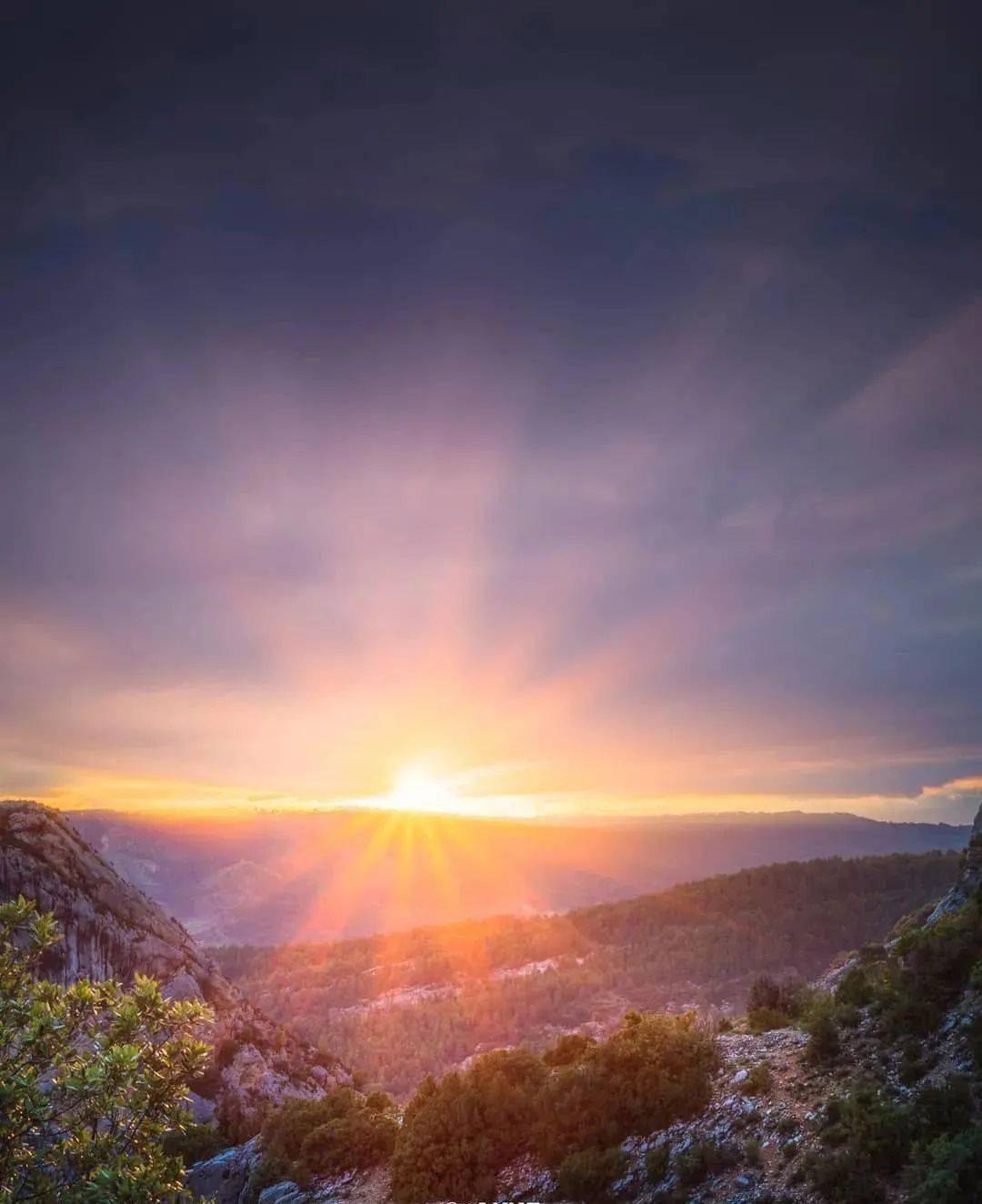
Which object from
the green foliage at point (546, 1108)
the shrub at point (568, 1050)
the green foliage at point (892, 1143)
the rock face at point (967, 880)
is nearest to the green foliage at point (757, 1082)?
the green foliage at point (546, 1108)

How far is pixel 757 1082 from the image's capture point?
17.7m

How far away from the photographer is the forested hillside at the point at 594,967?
2687 inches

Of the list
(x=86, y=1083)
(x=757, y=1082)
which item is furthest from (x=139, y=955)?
(x=757, y=1082)

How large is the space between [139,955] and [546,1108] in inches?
738

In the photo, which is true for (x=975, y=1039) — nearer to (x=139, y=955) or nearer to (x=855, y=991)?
(x=855, y=991)

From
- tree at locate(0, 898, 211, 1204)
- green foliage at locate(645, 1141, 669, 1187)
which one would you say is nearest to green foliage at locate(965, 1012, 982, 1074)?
green foliage at locate(645, 1141, 669, 1187)

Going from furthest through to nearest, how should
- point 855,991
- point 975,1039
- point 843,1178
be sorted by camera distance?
point 855,991 < point 975,1039 < point 843,1178

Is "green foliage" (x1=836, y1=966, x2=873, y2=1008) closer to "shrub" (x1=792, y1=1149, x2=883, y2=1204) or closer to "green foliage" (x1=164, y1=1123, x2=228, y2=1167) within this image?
"shrub" (x1=792, y1=1149, x2=883, y2=1204)

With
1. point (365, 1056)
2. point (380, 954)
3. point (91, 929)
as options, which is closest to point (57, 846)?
point (91, 929)

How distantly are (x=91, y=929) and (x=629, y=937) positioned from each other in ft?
262

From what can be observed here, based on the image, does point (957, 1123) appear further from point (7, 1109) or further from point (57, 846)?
point (57, 846)

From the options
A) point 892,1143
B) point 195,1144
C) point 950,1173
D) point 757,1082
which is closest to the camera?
point 950,1173

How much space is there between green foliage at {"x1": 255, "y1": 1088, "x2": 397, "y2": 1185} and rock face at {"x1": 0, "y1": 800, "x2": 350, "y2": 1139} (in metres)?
3.91

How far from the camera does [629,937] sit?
92125 millimetres
